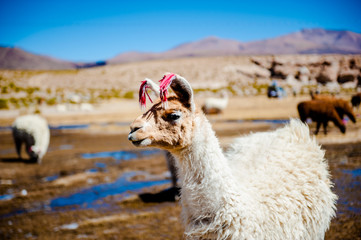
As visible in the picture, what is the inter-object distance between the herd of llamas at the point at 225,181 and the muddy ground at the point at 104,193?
1591mm

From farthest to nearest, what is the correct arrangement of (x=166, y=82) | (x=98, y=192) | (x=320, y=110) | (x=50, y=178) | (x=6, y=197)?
(x=320, y=110), (x=50, y=178), (x=98, y=192), (x=6, y=197), (x=166, y=82)

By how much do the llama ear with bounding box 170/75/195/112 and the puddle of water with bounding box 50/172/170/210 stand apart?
15.1 ft

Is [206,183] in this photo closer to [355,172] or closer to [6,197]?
[355,172]

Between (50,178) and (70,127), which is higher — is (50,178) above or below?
Result: below

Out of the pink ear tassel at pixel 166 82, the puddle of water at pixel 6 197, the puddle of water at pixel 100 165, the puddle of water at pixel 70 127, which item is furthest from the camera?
the puddle of water at pixel 70 127

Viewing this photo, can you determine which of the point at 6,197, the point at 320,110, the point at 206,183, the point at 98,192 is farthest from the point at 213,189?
the point at 320,110

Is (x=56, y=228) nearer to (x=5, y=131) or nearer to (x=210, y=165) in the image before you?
(x=210, y=165)

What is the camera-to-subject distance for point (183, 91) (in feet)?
7.59

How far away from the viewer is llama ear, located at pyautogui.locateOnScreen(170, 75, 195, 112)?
2207 mm

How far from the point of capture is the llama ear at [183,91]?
2.21 metres

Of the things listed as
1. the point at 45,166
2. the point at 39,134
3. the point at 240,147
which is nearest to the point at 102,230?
the point at 240,147

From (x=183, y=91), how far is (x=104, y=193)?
17.5ft

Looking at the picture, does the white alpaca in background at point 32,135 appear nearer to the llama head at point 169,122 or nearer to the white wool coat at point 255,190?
the white wool coat at point 255,190

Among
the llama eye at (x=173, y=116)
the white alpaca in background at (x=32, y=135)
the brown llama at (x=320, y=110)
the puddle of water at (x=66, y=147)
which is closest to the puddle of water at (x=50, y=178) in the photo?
the white alpaca in background at (x=32, y=135)
